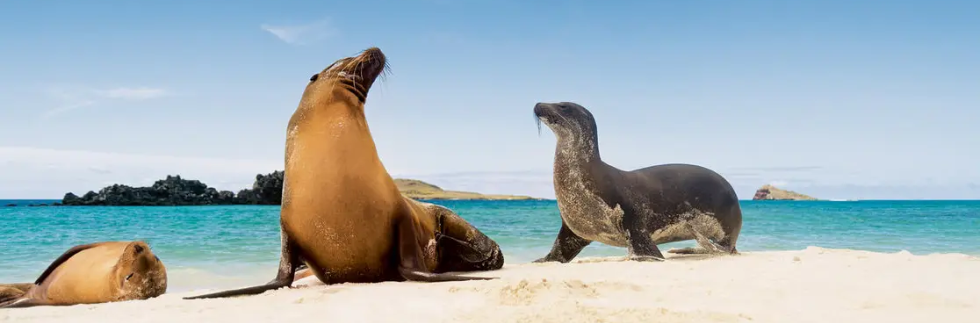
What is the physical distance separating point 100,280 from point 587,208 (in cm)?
396

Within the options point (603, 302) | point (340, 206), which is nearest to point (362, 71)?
point (340, 206)

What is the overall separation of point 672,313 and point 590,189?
3.73m

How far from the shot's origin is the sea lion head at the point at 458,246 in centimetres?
558

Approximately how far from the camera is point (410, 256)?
464 centimetres

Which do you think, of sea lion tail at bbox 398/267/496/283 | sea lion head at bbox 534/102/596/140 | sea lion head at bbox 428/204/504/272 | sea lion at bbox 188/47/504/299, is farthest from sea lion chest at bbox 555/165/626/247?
sea lion tail at bbox 398/267/496/283

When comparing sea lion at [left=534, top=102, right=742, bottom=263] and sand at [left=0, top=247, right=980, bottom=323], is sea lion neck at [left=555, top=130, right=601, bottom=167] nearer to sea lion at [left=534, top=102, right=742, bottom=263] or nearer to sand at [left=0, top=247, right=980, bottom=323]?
sea lion at [left=534, top=102, right=742, bottom=263]

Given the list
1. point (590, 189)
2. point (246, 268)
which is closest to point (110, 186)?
point (246, 268)

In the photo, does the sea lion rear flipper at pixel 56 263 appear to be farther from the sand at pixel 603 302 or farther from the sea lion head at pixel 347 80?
the sea lion head at pixel 347 80

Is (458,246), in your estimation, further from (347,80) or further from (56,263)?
(56,263)

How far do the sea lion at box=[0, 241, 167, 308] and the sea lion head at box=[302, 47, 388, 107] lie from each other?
1.42 meters

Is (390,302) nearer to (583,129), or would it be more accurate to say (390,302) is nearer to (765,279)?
(765,279)

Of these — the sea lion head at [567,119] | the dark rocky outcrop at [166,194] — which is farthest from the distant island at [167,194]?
the sea lion head at [567,119]

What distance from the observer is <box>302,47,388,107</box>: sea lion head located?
4.90 m

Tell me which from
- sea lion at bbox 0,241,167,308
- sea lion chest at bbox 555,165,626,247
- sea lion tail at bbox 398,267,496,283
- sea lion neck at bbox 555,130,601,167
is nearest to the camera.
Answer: sea lion tail at bbox 398,267,496,283
